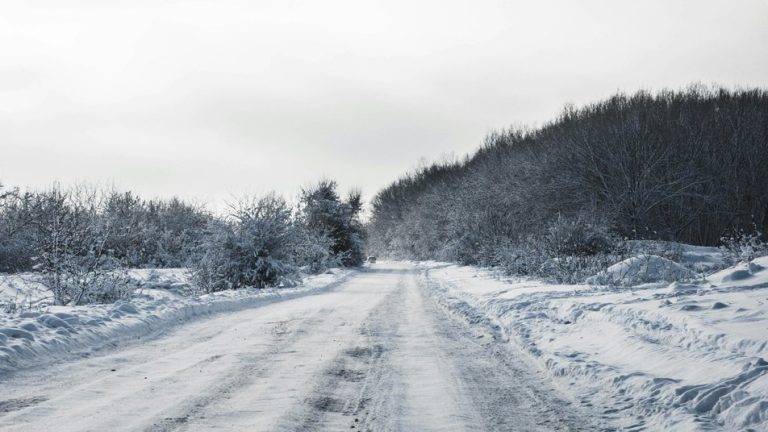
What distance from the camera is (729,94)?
140 ft

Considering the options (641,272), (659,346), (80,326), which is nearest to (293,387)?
(659,346)

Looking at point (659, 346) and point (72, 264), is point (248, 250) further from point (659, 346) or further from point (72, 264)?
point (659, 346)

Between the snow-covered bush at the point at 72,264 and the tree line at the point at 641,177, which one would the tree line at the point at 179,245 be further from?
the tree line at the point at 641,177

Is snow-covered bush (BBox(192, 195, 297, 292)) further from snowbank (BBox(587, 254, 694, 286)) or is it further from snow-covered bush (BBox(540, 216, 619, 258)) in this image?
snowbank (BBox(587, 254, 694, 286))

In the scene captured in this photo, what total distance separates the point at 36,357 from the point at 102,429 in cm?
352

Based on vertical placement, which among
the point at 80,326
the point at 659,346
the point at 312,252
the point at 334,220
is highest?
the point at 334,220

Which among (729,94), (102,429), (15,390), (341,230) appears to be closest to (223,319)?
(15,390)

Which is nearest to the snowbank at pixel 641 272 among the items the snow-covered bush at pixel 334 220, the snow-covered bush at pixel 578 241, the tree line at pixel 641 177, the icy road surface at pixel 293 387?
the snow-covered bush at pixel 578 241

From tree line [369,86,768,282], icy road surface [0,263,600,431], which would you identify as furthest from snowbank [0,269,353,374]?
tree line [369,86,768,282]

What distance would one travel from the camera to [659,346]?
666 cm

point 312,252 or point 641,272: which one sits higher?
point 312,252

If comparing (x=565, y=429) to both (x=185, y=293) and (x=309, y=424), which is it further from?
(x=185, y=293)

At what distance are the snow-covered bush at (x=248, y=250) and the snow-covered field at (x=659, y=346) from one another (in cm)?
1113

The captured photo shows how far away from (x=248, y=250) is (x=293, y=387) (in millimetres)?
16234
